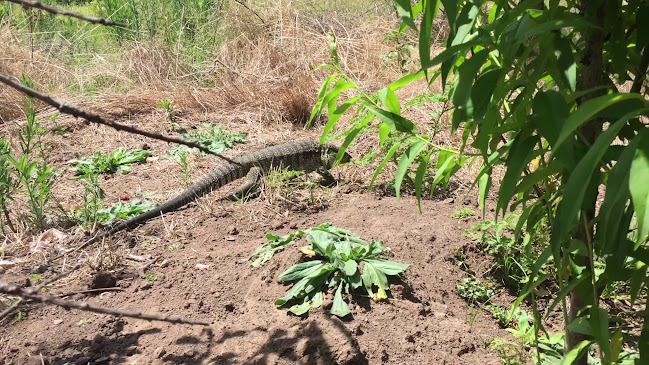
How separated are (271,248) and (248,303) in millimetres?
563

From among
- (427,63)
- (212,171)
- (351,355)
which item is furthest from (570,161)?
(212,171)

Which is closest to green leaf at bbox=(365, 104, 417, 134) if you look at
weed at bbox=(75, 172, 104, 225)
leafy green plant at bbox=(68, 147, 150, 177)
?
weed at bbox=(75, 172, 104, 225)

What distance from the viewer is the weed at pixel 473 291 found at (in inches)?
140

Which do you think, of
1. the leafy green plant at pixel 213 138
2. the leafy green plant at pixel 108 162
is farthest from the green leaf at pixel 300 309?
the leafy green plant at pixel 213 138

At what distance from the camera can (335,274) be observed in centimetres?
321

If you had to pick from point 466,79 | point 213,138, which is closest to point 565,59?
point 466,79

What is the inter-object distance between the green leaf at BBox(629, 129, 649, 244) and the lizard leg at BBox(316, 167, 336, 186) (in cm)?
475

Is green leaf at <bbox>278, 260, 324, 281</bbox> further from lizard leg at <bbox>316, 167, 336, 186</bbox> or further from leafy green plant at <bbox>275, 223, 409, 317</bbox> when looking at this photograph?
lizard leg at <bbox>316, 167, 336, 186</bbox>

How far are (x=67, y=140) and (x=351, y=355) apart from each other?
218 inches

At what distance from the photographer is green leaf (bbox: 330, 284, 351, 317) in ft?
9.61

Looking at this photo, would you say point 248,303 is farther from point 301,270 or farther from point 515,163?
point 515,163

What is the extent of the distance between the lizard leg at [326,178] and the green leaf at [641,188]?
475 centimetres

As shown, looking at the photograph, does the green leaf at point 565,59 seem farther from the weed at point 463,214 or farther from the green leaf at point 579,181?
the weed at point 463,214

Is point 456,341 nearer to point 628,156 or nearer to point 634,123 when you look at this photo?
point 634,123
